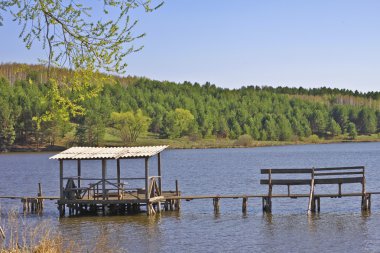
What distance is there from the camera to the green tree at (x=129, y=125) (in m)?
178

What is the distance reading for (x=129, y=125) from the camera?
179 metres

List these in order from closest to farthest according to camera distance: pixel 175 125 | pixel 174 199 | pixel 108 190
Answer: pixel 108 190, pixel 174 199, pixel 175 125

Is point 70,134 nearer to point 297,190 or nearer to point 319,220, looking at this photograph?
point 297,190

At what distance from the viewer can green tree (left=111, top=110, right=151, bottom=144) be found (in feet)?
583


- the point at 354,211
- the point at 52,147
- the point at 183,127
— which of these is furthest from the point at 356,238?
the point at 183,127

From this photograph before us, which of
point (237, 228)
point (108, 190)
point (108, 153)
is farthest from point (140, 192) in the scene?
point (237, 228)

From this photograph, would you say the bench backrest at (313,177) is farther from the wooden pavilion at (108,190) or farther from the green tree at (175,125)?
the green tree at (175,125)

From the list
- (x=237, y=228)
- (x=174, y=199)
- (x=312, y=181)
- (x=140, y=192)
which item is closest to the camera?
(x=237, y=228)

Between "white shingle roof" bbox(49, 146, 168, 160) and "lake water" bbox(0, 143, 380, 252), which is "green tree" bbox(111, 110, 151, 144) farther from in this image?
"white shingle roof" bbox(49, 146, 168, 160)

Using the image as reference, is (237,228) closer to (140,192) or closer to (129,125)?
(140,192)

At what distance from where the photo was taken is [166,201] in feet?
138

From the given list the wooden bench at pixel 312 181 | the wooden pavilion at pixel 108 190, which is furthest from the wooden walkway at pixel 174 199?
the wooden bench at pixel 312 181

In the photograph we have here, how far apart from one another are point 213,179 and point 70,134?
4054 inches

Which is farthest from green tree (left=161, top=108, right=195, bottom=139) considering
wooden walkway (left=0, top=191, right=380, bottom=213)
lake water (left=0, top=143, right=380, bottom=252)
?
wooden walkway (left=0, top=191, right=380, bottom=213)
